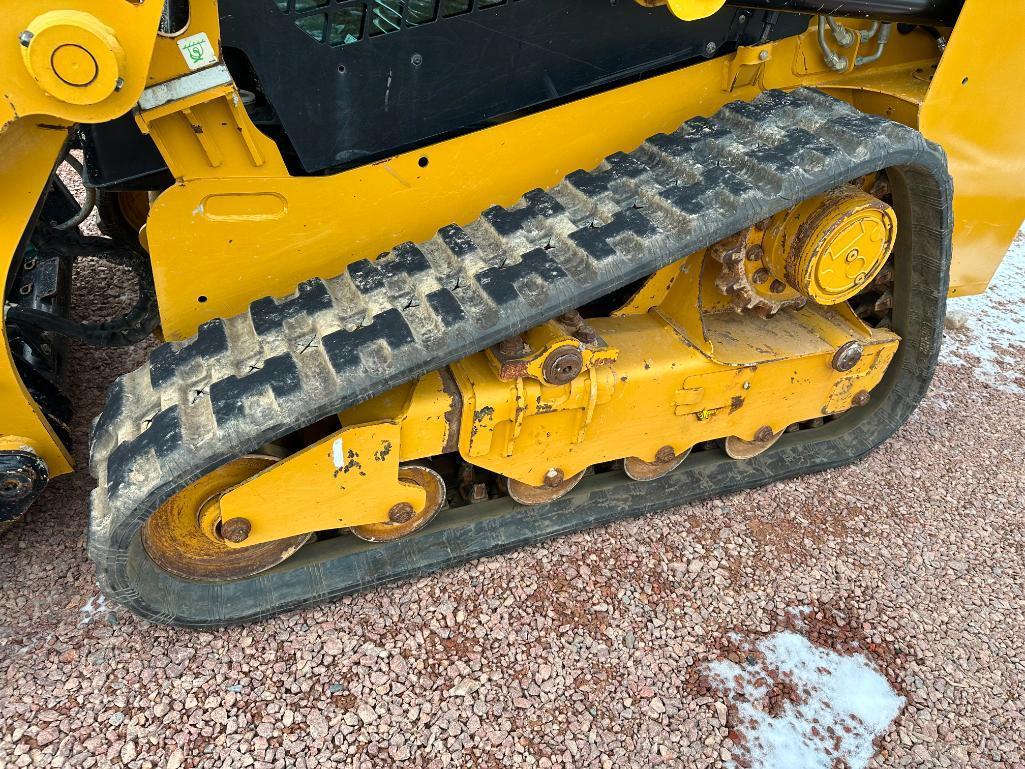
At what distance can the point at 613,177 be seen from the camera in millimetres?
2221

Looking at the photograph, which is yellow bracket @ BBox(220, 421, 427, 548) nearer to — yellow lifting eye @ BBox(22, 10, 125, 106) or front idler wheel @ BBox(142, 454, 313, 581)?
front idler wheel @ BBox(142, 454, 313, 581)

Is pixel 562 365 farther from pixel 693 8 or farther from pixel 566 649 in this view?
pixel 693 8

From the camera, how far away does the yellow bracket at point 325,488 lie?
210 centimetres

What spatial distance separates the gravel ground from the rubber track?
0.22 m

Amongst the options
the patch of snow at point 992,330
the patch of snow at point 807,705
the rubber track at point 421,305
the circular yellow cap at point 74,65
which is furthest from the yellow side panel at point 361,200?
the patch of snow at point 992,330

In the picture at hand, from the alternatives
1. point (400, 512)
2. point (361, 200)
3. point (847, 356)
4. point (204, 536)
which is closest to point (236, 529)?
point (204, 536)

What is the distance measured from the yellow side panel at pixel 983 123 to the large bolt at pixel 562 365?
1.34 meters

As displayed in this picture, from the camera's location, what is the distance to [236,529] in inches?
84.6

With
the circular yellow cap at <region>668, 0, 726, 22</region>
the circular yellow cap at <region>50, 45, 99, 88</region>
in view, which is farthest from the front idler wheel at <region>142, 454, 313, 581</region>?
the circular yellow cap at <region>668, 0, 726, 22</region>

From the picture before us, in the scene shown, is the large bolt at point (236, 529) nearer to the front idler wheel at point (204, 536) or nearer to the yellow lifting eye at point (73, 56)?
the front idler wheel at point (204, 536)

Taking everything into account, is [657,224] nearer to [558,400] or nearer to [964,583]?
[558,400]

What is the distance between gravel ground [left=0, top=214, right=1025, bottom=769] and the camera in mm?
2062

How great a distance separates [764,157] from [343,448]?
1.39 m

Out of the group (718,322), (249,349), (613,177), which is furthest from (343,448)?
(718,322)
